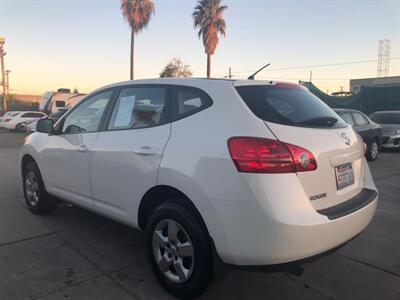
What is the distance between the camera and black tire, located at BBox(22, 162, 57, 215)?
5020mm

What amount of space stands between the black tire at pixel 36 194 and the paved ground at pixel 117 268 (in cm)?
13

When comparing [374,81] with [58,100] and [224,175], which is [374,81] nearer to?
[58,100]

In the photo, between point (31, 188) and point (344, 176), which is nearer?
point (344, 176)

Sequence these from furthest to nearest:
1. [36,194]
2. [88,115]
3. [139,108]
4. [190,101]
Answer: [36,194], [88,115], [139,108], [190,101]

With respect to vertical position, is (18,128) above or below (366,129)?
below

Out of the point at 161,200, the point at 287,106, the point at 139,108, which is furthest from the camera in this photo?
the point at 139,108

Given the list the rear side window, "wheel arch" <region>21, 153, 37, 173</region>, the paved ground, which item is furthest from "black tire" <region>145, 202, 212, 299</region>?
"wheel arch" <region>21, 153, 37, 173</region>

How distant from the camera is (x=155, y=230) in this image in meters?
3.26

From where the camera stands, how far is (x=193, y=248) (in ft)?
9.59

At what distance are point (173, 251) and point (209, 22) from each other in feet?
89.6

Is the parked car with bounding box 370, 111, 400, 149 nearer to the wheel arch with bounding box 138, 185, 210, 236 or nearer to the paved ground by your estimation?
the paved ground

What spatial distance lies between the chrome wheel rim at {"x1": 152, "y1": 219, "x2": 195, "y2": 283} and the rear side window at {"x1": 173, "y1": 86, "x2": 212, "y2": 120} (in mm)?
866

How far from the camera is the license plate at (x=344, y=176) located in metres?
3.02

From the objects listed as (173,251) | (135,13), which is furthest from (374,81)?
(173,251)
